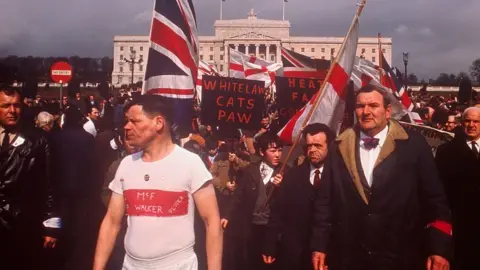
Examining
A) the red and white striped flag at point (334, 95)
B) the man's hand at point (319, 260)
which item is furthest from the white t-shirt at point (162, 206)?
the red and white striped flag at point (334, 95)

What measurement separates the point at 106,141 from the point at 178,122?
1994mm

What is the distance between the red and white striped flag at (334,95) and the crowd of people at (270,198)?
484 millimetres

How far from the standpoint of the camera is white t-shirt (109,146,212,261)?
9.70 ft

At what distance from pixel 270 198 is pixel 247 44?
9719 centimetres

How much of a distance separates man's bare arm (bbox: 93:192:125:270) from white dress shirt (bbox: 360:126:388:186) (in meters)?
1.44

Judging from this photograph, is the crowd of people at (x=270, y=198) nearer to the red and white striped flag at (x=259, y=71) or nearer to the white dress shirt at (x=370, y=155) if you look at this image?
the white dress shirt at (x=370, y=155)

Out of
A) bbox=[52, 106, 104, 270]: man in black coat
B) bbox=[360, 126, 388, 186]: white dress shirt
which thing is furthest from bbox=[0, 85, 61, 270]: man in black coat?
bbox=[360, 126, 388, 186]: white dress shirt

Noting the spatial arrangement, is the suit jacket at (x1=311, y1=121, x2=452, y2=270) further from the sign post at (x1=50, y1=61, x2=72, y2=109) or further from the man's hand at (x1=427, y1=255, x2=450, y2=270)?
the sign post at (x1=50, y1=61, x2=72, y2=109)

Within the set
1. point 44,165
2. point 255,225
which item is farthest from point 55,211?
point 255,225

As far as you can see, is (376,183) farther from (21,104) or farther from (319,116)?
(21,104)

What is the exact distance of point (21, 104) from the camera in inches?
162

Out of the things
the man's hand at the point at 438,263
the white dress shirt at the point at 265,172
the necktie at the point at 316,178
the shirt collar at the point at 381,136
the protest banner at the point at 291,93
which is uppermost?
the protest banner at the point at 291,93

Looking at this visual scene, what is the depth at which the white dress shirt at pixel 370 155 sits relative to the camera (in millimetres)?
3531

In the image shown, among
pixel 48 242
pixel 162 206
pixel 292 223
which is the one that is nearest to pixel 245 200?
pixel 292 223
